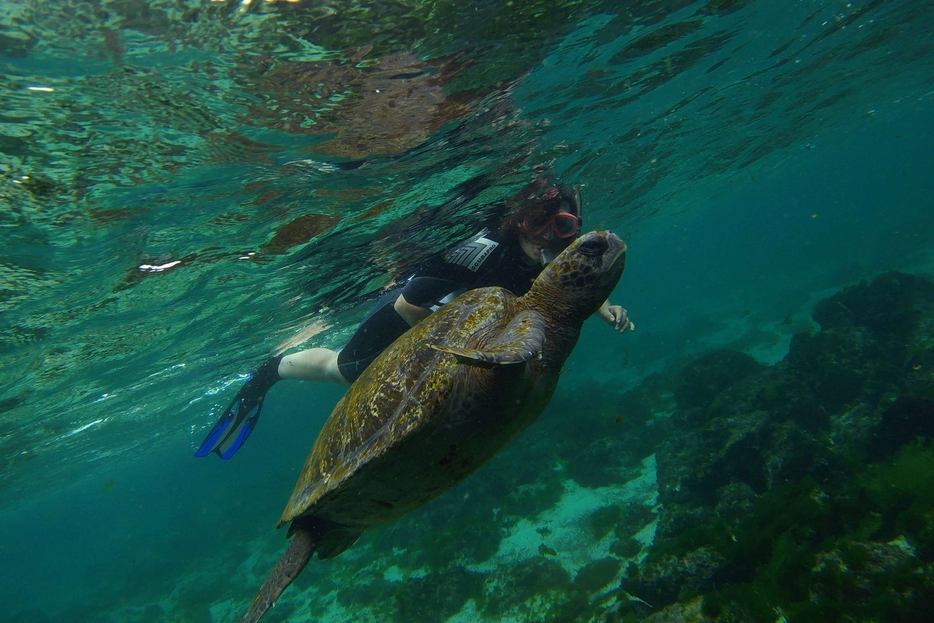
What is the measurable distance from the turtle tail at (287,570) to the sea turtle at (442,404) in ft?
0.04

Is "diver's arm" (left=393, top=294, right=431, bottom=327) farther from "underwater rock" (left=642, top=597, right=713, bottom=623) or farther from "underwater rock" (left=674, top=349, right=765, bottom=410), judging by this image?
"underwater rock" (left=674, top=349, right=765, bottom=410)

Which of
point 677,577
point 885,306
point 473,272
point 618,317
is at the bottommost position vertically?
point 885,306

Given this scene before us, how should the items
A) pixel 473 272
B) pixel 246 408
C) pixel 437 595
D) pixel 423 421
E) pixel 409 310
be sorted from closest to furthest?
1. pixel 423 421
2. pixel 473 272
3. pixel 409 310
4. pixel 246 408
5. pixel 437 595

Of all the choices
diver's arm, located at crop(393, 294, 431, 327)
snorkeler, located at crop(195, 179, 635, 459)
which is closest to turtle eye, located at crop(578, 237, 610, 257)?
snorkeler, located at crop(195, 179, 635, 459)

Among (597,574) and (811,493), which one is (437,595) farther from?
(811,493)

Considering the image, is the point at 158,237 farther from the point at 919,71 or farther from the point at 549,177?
the point at 919,71

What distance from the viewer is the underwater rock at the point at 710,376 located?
16.0 metres

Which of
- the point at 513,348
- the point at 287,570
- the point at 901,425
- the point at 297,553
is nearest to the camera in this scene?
the point at 513,348

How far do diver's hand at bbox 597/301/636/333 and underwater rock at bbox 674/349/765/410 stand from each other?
37.6 ft

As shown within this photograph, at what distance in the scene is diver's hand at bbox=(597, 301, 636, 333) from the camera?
17.3 feet

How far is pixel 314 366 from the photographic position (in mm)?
8797

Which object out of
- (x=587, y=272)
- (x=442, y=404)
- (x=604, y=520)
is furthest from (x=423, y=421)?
(x=604, y=520)

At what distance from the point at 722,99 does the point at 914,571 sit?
14.2 m

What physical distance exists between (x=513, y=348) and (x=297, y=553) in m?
3.15
